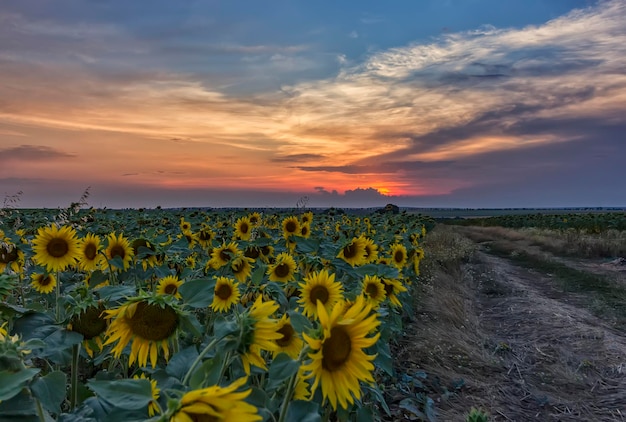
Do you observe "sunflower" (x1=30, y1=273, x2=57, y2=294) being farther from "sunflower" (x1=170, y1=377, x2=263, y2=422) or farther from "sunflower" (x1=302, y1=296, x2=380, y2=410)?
"sunflower" (x1=170, y1=377, x2=263, y2=422)

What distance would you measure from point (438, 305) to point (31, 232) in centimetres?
654

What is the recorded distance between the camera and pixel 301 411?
1.51 meters

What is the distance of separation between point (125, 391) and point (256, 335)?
423 millimetres

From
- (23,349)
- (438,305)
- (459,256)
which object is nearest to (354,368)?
(23,349)

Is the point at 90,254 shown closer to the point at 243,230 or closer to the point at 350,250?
the point at 350,250

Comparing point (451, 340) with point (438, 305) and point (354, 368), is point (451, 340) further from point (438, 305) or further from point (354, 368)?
point (354, 368)

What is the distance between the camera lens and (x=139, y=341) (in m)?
1.78

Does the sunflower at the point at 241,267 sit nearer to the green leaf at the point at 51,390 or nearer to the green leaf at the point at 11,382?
the green leaf at the point at 51,390

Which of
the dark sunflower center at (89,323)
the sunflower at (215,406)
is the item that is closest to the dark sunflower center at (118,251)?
the dark sunflower center at (89,323)

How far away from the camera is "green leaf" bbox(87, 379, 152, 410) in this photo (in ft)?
3.79

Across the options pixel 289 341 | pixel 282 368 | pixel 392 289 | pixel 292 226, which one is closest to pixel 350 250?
pixel 392 289

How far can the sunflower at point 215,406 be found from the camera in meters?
0.98

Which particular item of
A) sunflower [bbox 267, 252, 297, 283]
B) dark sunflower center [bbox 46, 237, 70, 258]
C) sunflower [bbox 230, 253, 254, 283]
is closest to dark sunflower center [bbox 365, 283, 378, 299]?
→ sunflower [bbox 267, 252, 297, 283]

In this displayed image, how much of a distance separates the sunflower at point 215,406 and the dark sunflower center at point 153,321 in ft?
2.35
